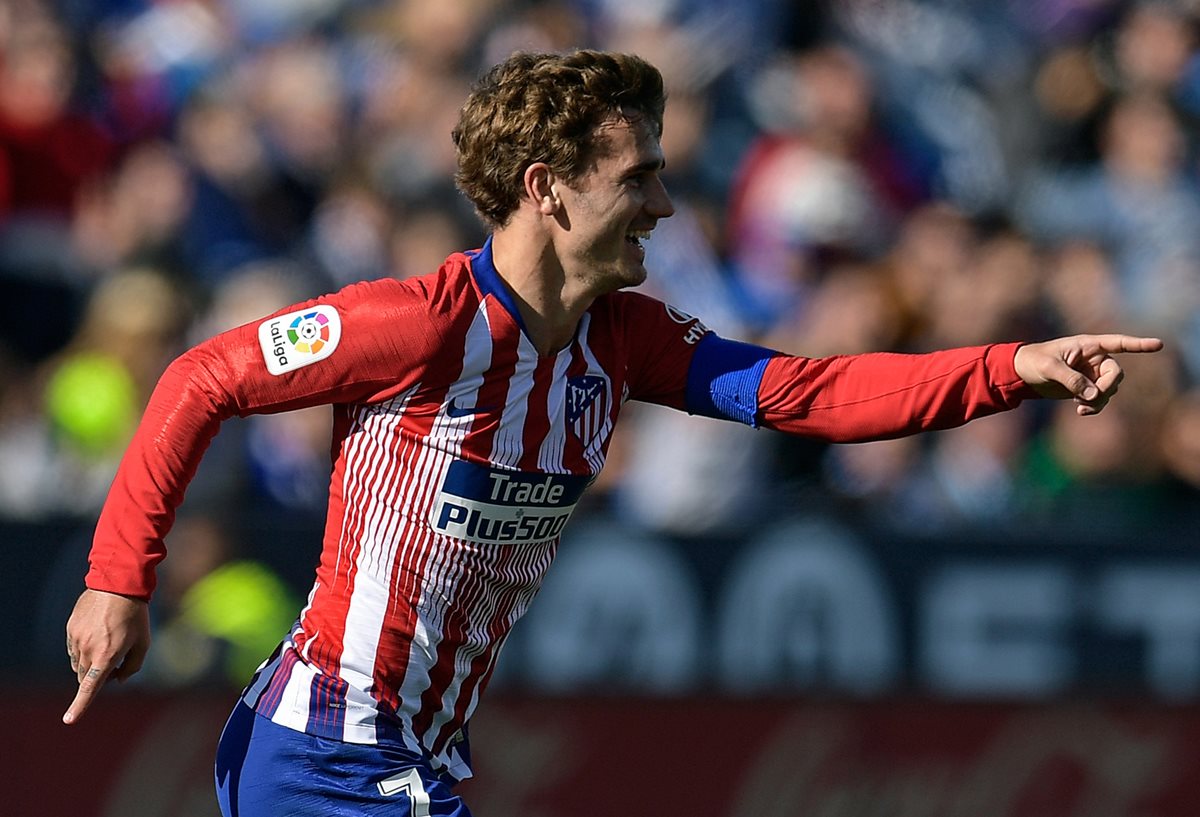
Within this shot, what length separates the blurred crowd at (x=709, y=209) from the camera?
25.2 feet

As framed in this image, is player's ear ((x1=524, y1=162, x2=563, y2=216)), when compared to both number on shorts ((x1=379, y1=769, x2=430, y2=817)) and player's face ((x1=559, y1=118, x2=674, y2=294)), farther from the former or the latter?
number on shorts ((x1=379, y1=769, x2=430, y2=817))

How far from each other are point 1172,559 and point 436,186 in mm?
3664

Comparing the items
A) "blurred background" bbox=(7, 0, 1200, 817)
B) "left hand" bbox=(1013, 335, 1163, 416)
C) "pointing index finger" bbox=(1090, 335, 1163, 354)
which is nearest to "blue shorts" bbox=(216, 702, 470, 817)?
"left hand" bbox=(1013, 335, 1163, 416)

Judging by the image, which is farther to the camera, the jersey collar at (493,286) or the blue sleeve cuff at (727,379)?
the blue sleeve cuff at (727,379)

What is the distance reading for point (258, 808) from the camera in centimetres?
395

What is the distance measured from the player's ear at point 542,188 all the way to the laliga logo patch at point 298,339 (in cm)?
54

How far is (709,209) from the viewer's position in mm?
8891

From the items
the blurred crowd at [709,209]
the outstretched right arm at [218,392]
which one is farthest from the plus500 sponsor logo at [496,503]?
the blurred crowd at [709,209]

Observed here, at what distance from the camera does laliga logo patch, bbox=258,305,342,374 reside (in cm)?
377

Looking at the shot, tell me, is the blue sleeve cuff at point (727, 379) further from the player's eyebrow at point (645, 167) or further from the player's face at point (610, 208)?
the player's eyebrow at point (645, 167)

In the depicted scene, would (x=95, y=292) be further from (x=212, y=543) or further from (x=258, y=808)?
(x=258, y=808)

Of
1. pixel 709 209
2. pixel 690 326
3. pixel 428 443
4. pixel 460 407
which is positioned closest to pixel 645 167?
pixel 690 326

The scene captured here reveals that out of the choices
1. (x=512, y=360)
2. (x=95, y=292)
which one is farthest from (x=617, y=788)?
(x=512, y=360)

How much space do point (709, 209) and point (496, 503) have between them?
509 centimetres
